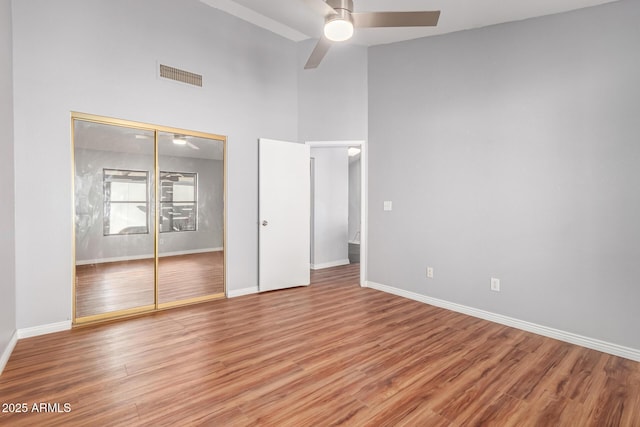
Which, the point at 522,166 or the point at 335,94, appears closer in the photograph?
the point at 522,166

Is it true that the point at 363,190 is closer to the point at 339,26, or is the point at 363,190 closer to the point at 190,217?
the point at 190,217

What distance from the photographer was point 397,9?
11.6 feet

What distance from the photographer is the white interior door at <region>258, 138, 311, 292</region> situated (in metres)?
4.50

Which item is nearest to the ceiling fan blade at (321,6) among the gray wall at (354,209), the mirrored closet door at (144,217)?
the mirrored closet door at (144,217)

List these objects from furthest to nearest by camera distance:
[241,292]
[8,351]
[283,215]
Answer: [283,215] → [241,292] → [8,351]

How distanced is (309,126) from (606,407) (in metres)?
4.29

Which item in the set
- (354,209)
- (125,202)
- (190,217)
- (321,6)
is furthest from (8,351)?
(354,209)

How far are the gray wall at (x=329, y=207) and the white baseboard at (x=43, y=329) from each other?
147 inches

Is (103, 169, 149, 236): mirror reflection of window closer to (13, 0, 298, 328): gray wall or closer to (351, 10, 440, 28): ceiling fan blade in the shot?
(13, 0, 298, 328): gray wall

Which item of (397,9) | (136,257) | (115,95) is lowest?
(136,257)

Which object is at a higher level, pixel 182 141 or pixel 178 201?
pixel 182 141

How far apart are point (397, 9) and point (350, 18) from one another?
142cm

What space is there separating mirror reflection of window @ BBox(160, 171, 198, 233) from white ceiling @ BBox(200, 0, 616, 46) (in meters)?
2.17

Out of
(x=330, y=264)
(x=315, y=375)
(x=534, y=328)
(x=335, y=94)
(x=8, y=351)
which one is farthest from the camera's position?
(x=330, y=264)
